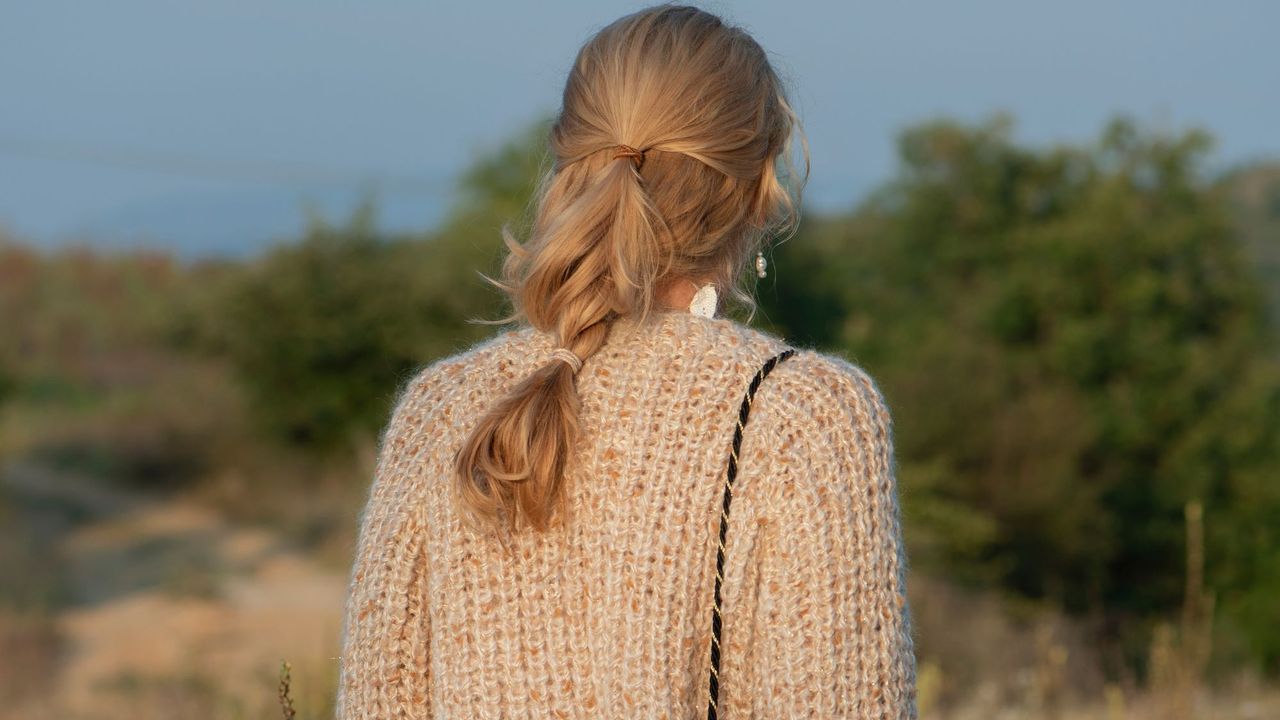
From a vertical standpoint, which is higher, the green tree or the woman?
the green tree

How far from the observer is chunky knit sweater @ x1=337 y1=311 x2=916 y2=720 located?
1.61 metres

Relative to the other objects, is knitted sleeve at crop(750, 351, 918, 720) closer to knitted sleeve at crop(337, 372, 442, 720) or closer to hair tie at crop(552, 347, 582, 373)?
hair tie at crop(552, 347, 582, 373)

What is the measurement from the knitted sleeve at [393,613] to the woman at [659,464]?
0.05 meters

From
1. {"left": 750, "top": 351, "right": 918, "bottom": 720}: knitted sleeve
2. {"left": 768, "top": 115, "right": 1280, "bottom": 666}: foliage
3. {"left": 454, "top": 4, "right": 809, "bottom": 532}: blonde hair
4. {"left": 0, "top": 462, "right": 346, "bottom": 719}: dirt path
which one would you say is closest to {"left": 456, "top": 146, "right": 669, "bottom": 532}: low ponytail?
{"left": 454, "top": 4, "right": 809, "bottom": 532}: blonde hair

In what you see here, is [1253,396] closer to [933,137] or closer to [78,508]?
[933,137]

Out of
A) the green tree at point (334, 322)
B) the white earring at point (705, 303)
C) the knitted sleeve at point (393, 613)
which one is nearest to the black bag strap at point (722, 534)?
the white earring at point (705, 303)

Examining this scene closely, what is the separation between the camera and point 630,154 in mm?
1720

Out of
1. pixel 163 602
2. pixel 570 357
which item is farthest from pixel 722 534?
pixel 163 602

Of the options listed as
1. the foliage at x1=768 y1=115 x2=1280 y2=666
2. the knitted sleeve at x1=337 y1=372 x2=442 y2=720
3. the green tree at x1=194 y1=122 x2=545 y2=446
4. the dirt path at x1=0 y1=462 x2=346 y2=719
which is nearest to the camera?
the knitted sleeve at x1=337 y1=372 x2=442 y2=720

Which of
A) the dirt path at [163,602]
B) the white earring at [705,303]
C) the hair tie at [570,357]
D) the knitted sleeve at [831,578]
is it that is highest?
the dirt path at [163,602]

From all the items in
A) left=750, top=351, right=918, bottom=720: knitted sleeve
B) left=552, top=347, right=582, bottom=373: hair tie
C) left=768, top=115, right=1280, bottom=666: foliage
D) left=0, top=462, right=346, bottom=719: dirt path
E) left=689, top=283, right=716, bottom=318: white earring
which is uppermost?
left=768, top=115, right=1280, bottom=666: foliage

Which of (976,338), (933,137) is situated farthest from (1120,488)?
(933,137)

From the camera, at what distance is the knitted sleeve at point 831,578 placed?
1.60 m

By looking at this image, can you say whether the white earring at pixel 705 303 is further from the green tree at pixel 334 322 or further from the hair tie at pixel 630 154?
the green tree at pixel 334 322
